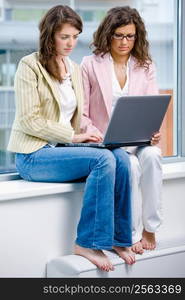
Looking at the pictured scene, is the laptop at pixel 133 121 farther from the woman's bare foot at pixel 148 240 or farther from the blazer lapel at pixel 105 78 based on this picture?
the woman's bare foot at pixel 148 240

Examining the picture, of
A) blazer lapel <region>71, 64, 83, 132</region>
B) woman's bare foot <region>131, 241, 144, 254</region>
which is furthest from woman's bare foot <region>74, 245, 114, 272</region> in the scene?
blazer lapel <region>71, 64, 83, 132</region>

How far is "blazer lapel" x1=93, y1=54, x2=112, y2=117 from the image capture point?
2.37 metres

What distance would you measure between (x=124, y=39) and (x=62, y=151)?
477 mm

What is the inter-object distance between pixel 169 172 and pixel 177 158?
0.32 m

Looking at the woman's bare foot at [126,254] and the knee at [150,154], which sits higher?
the knee at [150,154]

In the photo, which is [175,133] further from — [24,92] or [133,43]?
[24,92]

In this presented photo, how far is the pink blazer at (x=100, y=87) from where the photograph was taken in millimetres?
2373

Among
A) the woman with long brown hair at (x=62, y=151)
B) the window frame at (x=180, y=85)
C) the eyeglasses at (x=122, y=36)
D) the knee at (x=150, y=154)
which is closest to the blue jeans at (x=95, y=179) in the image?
the woman with long brown hair at (x=62, y=151)

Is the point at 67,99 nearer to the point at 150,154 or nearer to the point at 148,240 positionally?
the point at 150,154

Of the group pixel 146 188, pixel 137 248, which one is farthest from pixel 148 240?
pixel 146 188

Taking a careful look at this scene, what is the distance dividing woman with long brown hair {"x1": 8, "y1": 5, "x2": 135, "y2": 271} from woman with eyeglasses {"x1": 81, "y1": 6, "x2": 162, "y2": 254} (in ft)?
0.31

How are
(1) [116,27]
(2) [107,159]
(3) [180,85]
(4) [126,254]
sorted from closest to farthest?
1. (2) [107,159]
2. (4) [126,254]
3. (1) [116,27]
4. (3) [180,85]

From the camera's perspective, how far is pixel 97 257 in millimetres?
2164

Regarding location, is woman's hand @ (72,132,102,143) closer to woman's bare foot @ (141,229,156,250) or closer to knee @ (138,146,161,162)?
knee @ (138,146,161,162)
